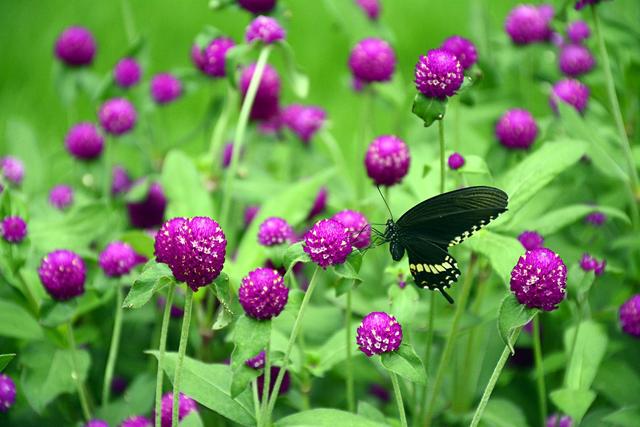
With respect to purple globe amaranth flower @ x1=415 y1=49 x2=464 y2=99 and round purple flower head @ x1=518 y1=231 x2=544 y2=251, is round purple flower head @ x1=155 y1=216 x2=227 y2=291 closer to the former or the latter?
purple globe amaranth flower @ x1=415 y1=49 x2=464 y2=99

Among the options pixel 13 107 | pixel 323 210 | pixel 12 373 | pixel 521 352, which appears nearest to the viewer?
pixel 12 373

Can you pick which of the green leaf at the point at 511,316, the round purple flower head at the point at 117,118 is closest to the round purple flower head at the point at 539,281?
the green leaf at the point at 511,316

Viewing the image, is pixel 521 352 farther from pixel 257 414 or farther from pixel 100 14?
pixel 100 14

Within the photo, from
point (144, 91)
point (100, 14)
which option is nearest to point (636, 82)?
point (144, 91)

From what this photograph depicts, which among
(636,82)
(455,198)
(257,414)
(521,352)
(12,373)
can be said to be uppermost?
(455,198)

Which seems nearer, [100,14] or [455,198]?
[455,198]

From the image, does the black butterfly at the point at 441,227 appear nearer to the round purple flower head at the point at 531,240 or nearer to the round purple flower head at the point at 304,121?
the round purple flower head at the point at 531,240

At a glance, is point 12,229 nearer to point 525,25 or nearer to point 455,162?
point 455,162

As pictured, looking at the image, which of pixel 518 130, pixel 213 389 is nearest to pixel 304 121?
pixel 518 130
